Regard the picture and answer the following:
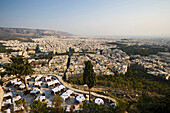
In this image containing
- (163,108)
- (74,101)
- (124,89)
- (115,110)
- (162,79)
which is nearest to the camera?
(163,108)

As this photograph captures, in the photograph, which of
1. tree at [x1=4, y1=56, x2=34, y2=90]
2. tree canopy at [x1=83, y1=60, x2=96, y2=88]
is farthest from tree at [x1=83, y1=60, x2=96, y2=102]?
tree at [x1=4, y1=56, x2=34, y2=90]

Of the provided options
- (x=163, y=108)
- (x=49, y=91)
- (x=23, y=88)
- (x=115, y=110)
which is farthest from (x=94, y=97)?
(x=23, y=88)

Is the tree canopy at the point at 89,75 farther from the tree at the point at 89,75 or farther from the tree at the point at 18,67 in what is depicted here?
the tree at the point at 18,67

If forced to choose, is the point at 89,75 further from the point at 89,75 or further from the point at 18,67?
the point at 18,67

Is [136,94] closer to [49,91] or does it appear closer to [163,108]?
[163,108]

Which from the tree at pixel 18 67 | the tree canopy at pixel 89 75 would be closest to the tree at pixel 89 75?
the tree canopy at pixel 89 75

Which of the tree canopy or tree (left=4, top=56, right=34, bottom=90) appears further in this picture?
the tree canopy

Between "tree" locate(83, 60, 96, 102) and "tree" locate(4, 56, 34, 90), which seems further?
"tree" locate(83, 60, 96, 102)

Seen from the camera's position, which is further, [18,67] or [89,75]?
[89,75]

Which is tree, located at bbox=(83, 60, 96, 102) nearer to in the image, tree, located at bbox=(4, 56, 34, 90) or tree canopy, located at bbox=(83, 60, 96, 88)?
tree canopy, located at bbox=(83, 60, 96, 88)

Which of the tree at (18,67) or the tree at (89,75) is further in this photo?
the tree at (89,75)

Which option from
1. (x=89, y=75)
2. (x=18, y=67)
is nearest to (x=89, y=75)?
(x=89, y=75)
